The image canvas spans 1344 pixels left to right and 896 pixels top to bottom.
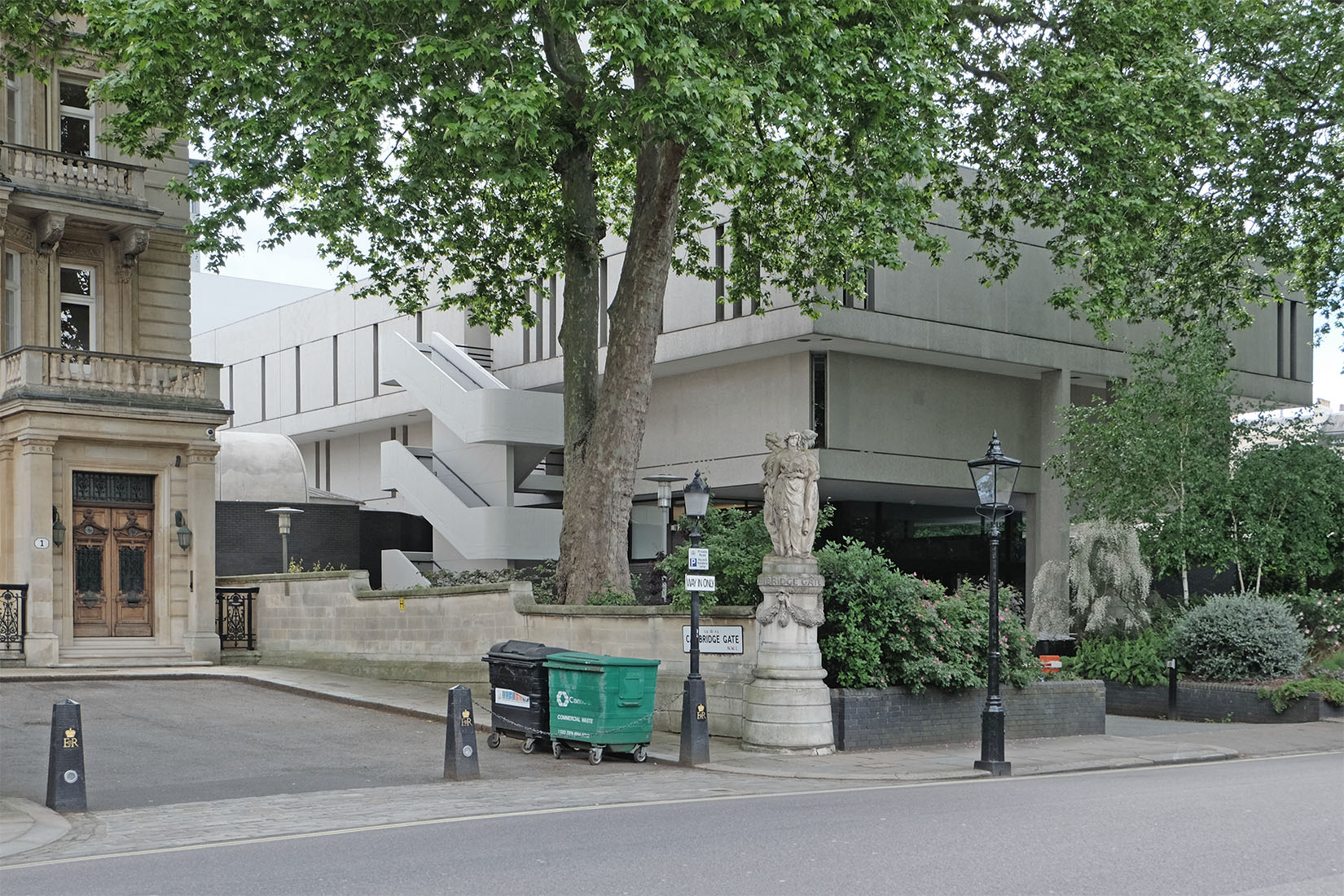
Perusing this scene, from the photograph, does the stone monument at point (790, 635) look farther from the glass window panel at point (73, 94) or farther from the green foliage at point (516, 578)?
the glass window panel at point (73, 94)

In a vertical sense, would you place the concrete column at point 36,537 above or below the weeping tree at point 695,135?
below

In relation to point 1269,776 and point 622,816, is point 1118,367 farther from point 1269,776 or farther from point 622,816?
point 622,816

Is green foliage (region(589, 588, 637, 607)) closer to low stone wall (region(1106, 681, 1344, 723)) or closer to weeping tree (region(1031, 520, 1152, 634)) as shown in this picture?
low stone wall (region(1106, 681, 1344, 723))

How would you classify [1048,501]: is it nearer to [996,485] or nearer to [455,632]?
[455,632]

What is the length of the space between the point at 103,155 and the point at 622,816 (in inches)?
802

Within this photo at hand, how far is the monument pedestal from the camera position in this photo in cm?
1666

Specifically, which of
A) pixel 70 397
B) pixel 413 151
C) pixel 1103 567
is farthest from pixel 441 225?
pixel 1103 567

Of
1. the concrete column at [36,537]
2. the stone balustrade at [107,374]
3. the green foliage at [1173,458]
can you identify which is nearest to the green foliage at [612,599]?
the stone balustrade at [107,374]

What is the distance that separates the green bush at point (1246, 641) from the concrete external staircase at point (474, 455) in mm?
16821

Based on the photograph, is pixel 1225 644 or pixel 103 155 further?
pixel 103 155

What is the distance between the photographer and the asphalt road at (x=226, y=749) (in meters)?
13.7

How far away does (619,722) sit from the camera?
15586 millimetres

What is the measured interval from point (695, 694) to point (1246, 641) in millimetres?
12241

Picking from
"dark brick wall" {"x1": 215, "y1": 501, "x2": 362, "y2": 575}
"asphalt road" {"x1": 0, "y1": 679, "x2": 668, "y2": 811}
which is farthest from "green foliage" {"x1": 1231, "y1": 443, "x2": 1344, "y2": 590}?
"dark brick wall" {"x1": 215, "y1": 501, "x2": 362, "y2": 575}
